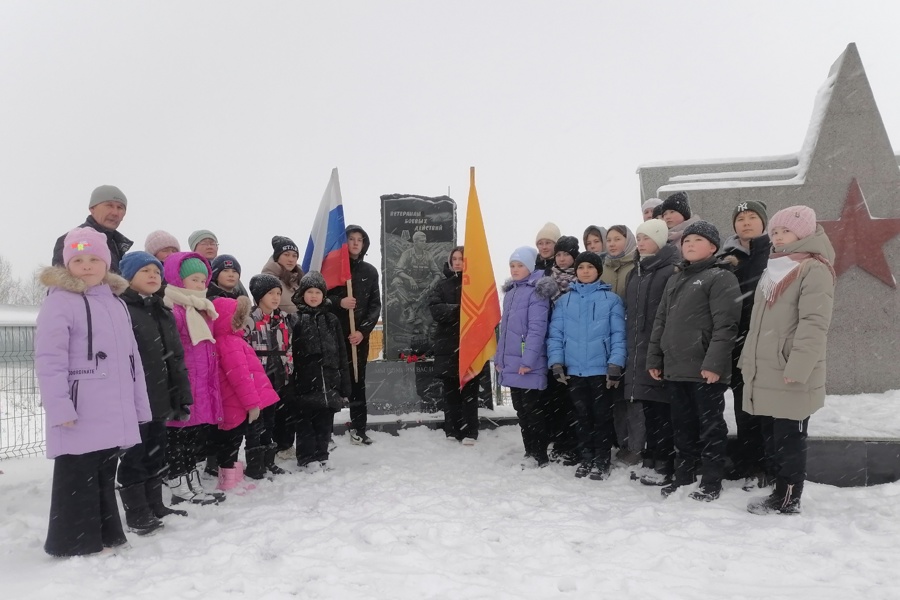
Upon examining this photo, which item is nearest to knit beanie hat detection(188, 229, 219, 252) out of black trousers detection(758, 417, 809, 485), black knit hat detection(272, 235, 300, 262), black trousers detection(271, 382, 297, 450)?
black knit hat detection(272, 235, 300, 262)

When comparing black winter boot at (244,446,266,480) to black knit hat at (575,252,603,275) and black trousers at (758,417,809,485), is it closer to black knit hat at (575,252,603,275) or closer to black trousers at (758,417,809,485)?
black knit hat at (575,252,603,275)

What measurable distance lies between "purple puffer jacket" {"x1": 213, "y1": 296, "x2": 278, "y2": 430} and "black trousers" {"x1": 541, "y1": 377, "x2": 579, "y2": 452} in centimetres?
265

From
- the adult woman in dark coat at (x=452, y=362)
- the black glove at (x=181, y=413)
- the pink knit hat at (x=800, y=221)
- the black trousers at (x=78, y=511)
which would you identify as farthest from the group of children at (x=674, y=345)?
the black trousers at (x=78, y=511)

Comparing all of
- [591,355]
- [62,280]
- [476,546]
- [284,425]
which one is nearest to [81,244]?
[62,280]

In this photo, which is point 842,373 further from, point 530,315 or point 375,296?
point 375,296

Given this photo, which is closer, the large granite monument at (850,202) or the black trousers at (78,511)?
the black trousers at (78,511)

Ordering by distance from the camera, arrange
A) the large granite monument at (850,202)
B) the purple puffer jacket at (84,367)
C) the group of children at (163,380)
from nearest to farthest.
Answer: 1. the purple puffer jacket at (84,367)
2. the group of children at (163,380)
3. the large granite monument at (850,202)

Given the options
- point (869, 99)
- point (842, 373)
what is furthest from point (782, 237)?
point (869, 99)

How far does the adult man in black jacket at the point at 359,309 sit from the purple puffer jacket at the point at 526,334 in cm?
163

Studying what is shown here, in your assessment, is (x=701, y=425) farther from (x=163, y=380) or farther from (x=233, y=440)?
(x=163, y=380)

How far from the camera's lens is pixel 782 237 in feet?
13.6

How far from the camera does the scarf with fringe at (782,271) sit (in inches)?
158

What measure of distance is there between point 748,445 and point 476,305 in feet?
9.78

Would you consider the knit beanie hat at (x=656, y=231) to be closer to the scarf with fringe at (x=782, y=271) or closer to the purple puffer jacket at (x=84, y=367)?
the scarf with fringe at (x=782, y=271)
